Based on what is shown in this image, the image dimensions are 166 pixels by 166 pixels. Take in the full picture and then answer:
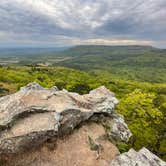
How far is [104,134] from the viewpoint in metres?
33.5

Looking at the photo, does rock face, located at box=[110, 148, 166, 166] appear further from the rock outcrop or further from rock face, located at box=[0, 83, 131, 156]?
rock face, located at box=[0, 83, 131, 156]

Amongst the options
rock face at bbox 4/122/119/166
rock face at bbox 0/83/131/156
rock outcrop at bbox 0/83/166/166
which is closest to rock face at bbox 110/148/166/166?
rock outcrop at bbox 0/83/166/166

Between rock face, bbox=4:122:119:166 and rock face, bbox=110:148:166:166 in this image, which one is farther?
rock face, bbox=4:122:119:166

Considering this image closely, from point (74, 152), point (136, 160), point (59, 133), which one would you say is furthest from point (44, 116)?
point (136, 160)

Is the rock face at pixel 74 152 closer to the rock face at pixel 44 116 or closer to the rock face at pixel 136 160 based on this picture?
the rock face at pixel 44 116

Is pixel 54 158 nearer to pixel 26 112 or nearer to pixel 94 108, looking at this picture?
pixel 26 112

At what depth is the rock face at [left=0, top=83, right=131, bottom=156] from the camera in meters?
27.7

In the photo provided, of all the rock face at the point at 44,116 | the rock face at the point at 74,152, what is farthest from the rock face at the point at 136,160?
the rock face at the point at 44,116

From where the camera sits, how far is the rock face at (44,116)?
27.7m

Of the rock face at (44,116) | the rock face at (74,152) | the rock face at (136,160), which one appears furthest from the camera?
the rock face at (74,152)

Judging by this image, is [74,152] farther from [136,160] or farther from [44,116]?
[136,160]

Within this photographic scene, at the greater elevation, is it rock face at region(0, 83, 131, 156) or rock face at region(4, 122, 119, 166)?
rock face at region(0, 83, 131, 156)

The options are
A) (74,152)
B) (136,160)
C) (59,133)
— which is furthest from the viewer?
(59,133)

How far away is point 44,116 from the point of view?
98.8 feet
